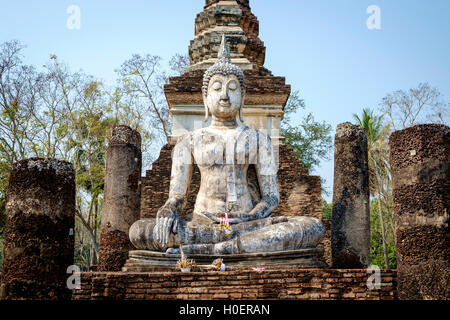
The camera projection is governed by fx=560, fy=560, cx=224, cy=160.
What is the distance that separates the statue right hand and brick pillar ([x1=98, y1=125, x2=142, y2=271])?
2.35 m

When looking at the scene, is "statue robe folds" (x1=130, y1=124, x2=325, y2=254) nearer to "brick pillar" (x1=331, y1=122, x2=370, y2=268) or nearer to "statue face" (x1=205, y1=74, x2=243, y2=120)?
"statue face" (x1=205, y1=74, x2=243, y2=120)

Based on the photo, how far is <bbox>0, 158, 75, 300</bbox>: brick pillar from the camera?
595 cm

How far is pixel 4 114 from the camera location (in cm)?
1789

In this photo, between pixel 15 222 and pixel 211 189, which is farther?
pixel 211 189

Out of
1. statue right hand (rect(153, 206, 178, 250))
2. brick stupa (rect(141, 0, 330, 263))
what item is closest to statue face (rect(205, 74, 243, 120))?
statue right hand (rect(153, 206, 178, 250))

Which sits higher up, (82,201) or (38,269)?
(82,201)

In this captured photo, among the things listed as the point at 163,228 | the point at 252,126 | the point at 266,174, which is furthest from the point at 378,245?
the point at 163,228

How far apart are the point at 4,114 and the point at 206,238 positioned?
12757 mm

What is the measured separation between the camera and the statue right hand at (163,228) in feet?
23.8

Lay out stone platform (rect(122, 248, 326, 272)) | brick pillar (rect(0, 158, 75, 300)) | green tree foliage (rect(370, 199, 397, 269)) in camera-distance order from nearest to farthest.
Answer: brick pillar (rect(0, 158, 75, 300)) < stone platform (rect(122, 248, 326, 272)) < green tree foliage (rect(370, 199, 397, 269))

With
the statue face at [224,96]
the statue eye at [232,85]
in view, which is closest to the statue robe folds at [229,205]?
the statue face at [224,96]

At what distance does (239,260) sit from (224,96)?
248cm
